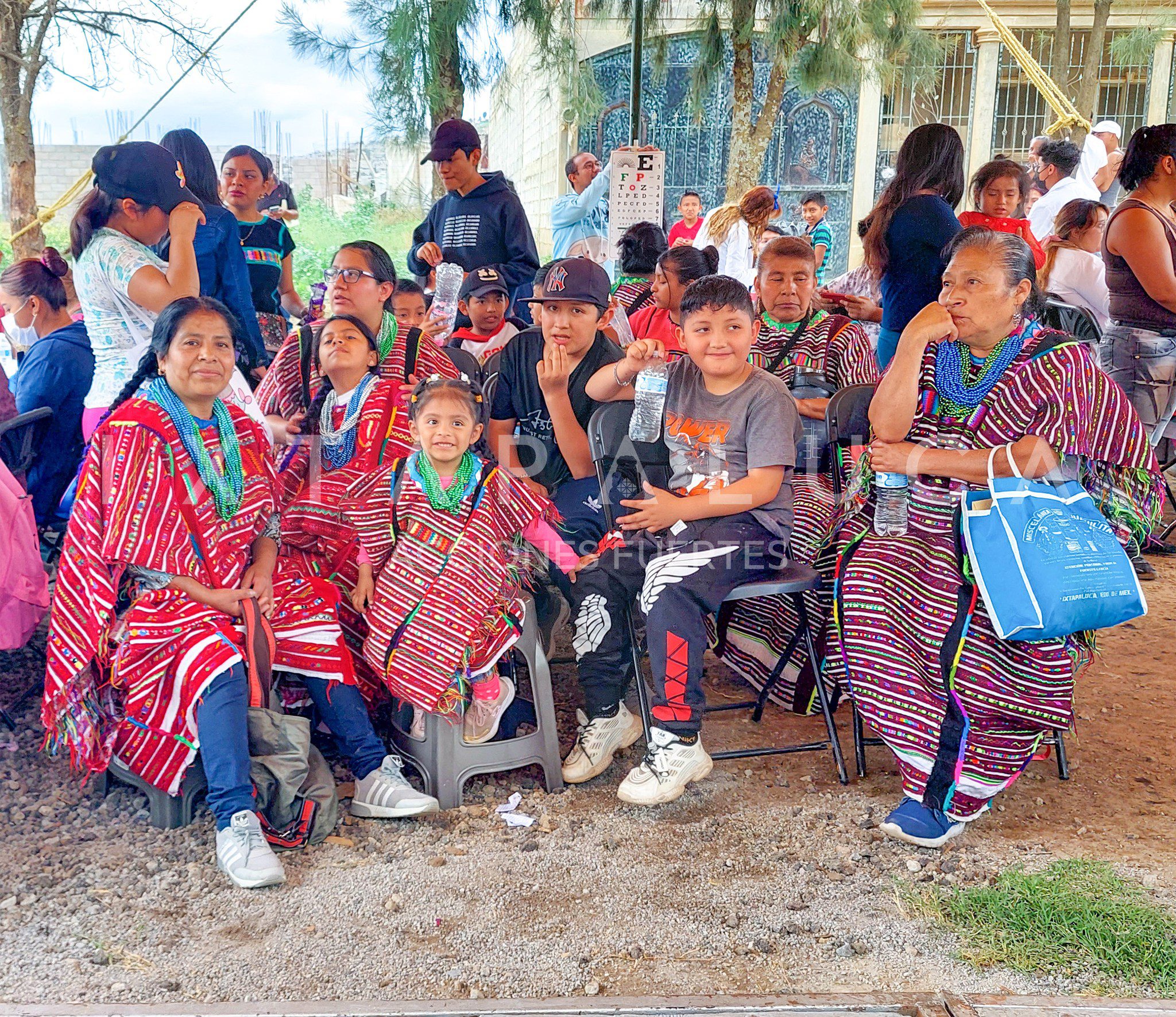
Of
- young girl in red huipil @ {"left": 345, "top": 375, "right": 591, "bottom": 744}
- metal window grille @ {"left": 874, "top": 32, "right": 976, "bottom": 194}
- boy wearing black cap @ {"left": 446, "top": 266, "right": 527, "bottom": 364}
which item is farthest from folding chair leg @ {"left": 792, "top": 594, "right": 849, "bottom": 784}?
metal window grille @ {"left": 874, "top": 32, "right": 976, "bottom": 194}

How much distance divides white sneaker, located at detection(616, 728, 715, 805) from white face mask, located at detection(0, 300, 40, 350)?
3402 mm

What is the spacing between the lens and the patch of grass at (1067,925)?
221 cm

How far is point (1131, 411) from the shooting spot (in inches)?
112

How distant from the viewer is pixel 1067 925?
2.34 m

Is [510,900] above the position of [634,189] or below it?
below

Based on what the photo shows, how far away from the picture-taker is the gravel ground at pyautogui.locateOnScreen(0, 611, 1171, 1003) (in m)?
2.18

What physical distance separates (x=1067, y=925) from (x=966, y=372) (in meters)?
1.42

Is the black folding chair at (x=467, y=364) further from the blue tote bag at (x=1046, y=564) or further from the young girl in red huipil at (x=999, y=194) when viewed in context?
the young girl in red huipil at (x=999, y=194)

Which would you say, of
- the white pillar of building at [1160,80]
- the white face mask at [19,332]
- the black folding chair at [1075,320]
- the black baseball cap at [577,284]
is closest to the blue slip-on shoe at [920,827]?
the black baseball cap at [577,284]

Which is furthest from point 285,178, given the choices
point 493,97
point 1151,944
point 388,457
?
point 1151,944

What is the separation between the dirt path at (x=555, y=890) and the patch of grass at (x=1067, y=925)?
66 millimetres

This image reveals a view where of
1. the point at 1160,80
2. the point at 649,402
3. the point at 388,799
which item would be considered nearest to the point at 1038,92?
the point at 1160,80

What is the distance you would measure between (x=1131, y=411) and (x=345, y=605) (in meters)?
2.24

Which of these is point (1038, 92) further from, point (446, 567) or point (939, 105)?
point (446, 567)
